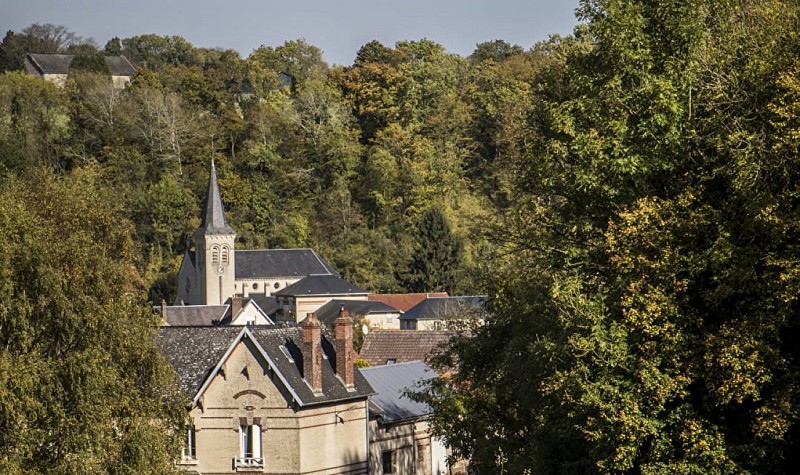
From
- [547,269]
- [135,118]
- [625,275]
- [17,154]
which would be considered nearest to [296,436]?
[547,269]

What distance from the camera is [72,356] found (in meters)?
26.7

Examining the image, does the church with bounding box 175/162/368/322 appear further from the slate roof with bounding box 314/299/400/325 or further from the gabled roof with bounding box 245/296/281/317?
the slate roof with bounding box 314/299/400/325

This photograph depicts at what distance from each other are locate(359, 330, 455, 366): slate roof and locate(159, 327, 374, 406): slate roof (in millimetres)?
9639

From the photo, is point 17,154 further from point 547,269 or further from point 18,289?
point 547,269

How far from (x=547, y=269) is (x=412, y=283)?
6891cm

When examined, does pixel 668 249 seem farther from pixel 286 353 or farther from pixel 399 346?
pixel 399 346

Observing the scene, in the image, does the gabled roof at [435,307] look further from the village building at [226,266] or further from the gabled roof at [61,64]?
the gabled roof at [61,64]

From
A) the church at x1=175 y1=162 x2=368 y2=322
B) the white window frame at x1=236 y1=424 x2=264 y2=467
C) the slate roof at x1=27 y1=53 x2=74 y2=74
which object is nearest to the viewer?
the white window frame at x1=236 y1=424 x2=264 y2=467

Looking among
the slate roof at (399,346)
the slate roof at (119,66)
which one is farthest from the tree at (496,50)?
the slate roof at (399,346)

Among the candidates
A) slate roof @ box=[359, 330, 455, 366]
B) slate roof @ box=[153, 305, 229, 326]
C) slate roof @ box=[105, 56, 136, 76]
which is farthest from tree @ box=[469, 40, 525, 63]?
slate roof @ box=[359, 330, 455, 366]

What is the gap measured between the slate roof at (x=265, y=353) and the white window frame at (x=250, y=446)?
5.26 ft

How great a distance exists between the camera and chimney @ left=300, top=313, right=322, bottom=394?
35562mm

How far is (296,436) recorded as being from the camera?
3538 cm

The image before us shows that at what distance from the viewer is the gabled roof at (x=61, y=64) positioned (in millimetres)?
125188
